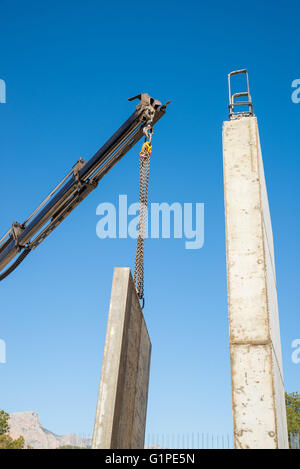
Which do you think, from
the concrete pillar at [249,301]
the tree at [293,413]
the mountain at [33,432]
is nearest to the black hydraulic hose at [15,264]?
the concrete pillar at [249,301]

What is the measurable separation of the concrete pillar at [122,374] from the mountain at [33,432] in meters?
143

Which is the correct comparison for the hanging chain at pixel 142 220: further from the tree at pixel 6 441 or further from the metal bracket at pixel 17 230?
the tree at pixel 6 441

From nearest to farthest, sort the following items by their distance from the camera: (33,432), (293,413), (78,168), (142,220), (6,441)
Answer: (142,220), (78,168), (293,413), (6,441), (33,432)

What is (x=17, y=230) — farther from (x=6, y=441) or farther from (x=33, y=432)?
(x=33, y=432)

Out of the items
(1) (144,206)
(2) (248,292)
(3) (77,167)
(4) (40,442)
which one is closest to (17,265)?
(3) (77,167)

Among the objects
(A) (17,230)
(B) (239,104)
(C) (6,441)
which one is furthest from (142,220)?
(C) (6,441)

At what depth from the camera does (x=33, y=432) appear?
5669 inches

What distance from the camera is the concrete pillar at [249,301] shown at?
4402 mm

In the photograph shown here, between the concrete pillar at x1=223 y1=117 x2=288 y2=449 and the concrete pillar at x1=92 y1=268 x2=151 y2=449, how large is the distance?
1.27m

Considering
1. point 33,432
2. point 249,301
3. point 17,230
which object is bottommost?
point 249,301

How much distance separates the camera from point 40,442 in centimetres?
13938

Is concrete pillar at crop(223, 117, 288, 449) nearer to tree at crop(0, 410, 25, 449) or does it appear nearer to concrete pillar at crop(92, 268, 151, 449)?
concrete pillar at crop(92, 268, 151, 449)

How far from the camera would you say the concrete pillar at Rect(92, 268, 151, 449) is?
4512mm

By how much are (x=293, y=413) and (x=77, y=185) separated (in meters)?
31.1
